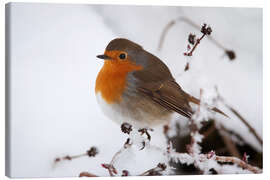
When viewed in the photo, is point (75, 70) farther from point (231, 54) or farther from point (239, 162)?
point (239, 162)

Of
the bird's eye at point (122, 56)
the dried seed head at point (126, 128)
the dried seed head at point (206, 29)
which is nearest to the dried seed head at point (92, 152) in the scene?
the dried seed head at point (126, 128)

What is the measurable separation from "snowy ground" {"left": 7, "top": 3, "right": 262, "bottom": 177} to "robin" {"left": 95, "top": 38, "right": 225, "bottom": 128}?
0.05 metres

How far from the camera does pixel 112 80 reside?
221cm

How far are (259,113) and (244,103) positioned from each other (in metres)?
0.12

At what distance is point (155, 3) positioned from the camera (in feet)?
7.98

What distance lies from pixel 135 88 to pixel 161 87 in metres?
0.15

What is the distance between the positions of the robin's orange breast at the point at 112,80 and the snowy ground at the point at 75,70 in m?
0.05

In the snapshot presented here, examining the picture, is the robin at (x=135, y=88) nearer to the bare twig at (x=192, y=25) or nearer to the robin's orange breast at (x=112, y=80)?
the robin's orange breast at (x=112, y=80)

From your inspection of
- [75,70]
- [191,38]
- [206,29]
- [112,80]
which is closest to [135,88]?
[112,80]

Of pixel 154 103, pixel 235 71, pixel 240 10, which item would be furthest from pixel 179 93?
pixel 240 10

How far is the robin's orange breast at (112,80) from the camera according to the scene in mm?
2203

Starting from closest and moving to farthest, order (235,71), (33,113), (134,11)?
1. (33,113)
2. (134,11)
3. (235,71)

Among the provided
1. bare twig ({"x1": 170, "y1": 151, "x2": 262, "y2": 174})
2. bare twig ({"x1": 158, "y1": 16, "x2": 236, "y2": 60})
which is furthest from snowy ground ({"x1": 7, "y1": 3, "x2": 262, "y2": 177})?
bare twig ({"x1": 170, "y1": 151, "x2": 262, "y2": 174})
